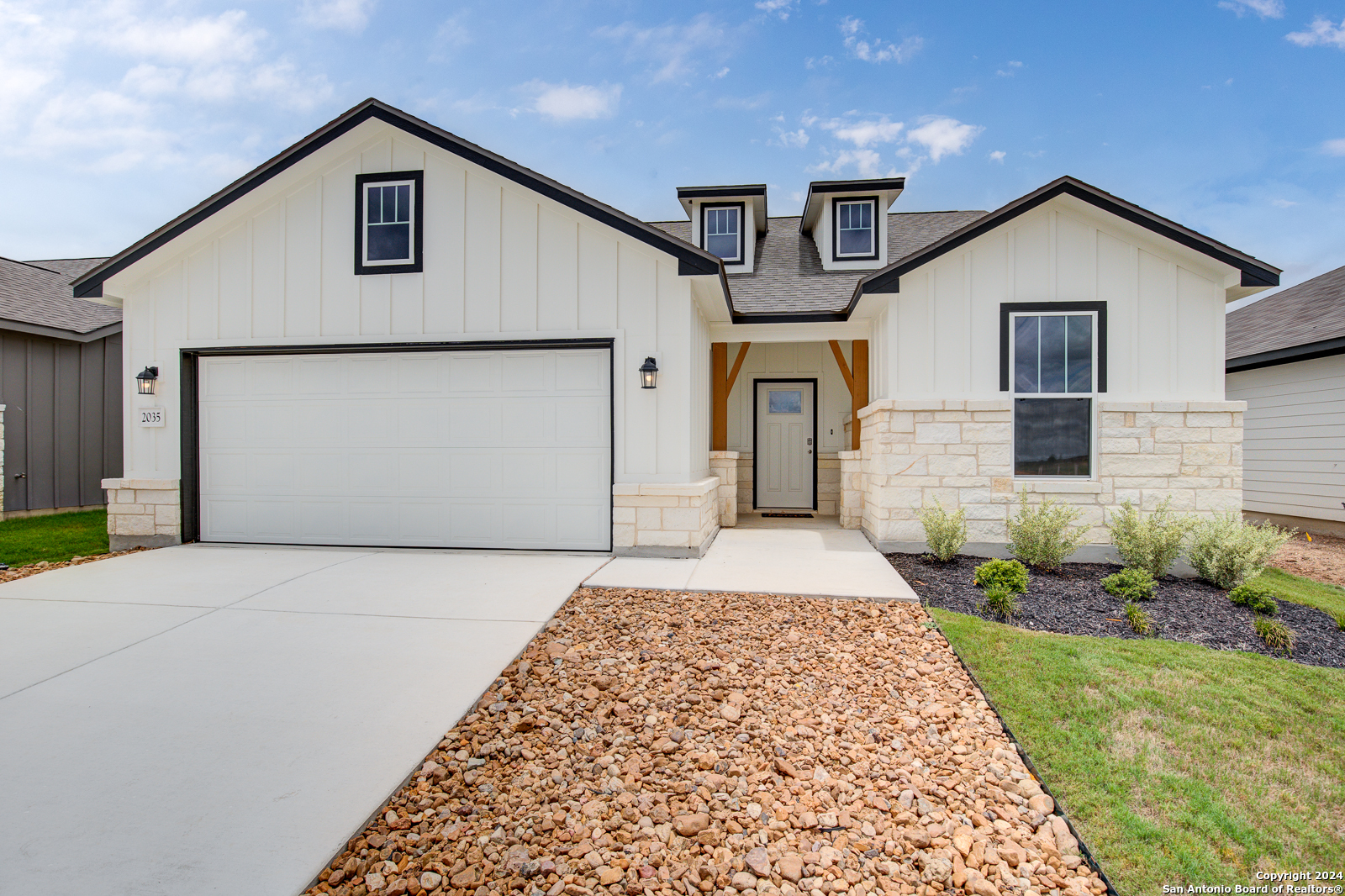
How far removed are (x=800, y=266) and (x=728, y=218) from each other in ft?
5.49

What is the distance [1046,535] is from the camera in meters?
6.44

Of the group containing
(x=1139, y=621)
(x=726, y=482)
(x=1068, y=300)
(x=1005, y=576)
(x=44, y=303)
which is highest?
(x=44, y=303)

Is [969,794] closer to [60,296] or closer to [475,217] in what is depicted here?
[475,217]

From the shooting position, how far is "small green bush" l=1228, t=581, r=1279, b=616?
5.05 metres

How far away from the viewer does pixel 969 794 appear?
2.54 metres

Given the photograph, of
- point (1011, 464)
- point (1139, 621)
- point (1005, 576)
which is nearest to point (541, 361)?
point (1005, 576)

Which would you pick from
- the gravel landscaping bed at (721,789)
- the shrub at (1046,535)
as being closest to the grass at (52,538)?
the gravel landscaping bed at (721,789)

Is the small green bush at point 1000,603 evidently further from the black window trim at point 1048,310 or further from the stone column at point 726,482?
the stone column at point 726,482

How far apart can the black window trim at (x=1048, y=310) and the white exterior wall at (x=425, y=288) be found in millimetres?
3510

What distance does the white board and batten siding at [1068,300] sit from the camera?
22.5ft

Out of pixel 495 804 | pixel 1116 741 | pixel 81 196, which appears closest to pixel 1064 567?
pixel 1116 741

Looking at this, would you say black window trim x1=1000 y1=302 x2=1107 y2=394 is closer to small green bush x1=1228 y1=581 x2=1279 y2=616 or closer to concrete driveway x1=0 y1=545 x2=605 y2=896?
small green bush x1=1228 y1=581 x2=1279 y2=616

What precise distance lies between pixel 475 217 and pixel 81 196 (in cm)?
974

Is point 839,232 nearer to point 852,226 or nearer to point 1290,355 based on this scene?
point 852,226
